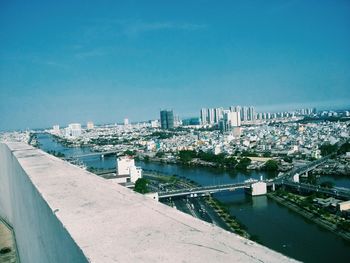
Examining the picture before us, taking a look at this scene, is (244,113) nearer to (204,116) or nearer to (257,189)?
(204,116)

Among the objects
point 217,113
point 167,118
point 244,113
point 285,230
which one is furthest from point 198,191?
point 244,113

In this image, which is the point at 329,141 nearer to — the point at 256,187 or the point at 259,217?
the point at 256,187

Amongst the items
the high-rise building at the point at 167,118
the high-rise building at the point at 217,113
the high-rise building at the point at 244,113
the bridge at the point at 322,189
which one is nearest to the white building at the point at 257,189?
the bridge at the point at 322,189

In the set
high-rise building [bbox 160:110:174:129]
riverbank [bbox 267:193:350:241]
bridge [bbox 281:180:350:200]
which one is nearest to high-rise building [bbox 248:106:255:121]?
high-rise building [bbox 160:110:174:129]

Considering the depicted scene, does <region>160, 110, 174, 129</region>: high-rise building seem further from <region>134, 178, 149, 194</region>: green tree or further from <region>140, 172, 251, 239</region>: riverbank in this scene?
<region>134, 178, 149, 194</region>: green tree

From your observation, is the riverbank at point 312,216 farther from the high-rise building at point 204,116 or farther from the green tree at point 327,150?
the high-rise building at point 204,116
